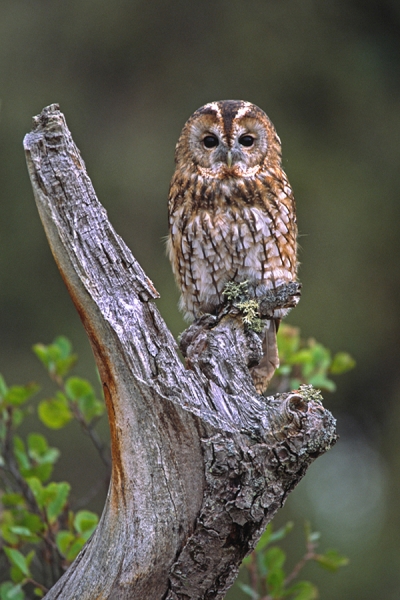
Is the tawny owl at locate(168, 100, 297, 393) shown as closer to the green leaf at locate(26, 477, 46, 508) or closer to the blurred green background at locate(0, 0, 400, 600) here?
the green leaf at locate(26, 477, 46, 508)

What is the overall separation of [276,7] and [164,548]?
4.69 metres

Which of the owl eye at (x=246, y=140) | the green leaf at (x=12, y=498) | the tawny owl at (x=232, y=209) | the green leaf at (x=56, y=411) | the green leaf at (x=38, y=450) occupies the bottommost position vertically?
the green leaf at (x=12, y=498)

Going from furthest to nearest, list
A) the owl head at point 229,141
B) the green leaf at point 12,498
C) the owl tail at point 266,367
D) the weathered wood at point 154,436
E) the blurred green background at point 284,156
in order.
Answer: the blurred green background at point 284,156 < the owl tail at point 266,367 < the owl head at point 229,141 < the green leaf at point 12,498 < the weathered wood at point 154,436

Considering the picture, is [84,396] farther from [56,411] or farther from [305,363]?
[305,363]

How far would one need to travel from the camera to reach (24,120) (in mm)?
4988

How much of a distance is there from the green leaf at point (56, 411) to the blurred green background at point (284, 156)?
239 centimetres

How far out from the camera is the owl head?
2500 mm

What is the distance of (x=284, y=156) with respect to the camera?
502cm

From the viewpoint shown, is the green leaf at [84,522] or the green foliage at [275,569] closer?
the green leaf at [84,522]

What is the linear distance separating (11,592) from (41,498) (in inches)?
11.8

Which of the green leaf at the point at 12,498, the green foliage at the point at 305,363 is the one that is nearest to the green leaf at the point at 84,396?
the green leaf at the point at 12,498

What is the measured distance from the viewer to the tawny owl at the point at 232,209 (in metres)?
2.50

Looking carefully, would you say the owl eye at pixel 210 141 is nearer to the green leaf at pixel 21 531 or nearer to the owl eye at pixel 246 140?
the owl eye at pixel 246 140

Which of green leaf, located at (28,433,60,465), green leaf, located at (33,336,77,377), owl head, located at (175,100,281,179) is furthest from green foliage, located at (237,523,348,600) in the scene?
owl head, located at (175,100,281,179)
